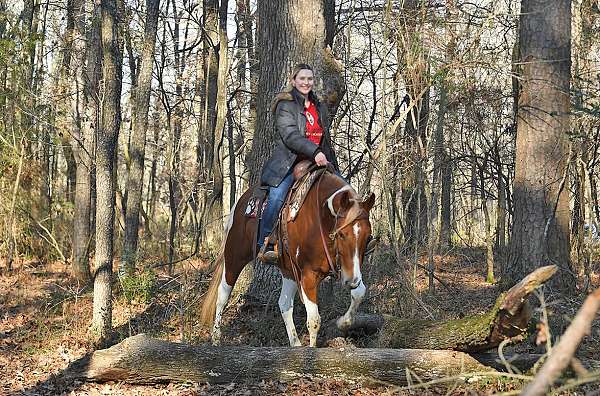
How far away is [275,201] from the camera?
8.45 m

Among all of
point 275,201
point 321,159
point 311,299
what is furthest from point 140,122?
point 311,299

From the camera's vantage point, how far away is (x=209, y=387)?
7180 millimetres

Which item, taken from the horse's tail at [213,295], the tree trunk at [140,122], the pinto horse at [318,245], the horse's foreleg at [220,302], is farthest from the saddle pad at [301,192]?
the tree trunk at [140,122]

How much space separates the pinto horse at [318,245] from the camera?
7.31 metres

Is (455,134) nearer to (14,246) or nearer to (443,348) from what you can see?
(443,348)

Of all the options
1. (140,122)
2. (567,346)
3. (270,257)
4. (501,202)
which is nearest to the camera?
(567,346)

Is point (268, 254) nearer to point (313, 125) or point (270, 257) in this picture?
point (270, 257)

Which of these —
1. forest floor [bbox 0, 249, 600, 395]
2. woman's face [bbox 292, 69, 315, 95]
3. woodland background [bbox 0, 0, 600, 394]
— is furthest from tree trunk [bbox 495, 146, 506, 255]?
woman's face [bbox 292, 69, 315, 95]

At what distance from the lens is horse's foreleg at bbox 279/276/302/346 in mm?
8328

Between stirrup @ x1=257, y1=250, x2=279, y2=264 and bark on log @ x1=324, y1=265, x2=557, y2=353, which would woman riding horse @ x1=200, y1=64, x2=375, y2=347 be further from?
bark on log @ x1=324, y1=265, x2=557, y2=353

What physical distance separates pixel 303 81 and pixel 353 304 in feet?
8.23

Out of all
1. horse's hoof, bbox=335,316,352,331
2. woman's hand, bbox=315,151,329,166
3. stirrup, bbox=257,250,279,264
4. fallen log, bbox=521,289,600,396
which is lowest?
horse's hoof, bbox=335,316,352,331

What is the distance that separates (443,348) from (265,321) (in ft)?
10.7

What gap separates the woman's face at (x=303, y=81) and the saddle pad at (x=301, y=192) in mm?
962
